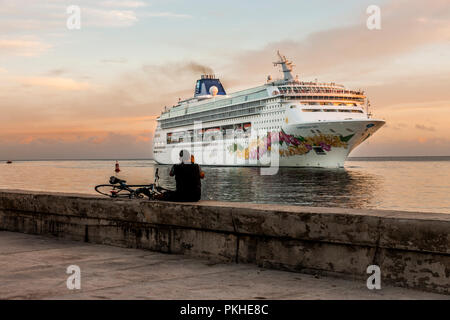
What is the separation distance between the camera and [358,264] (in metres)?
5.30

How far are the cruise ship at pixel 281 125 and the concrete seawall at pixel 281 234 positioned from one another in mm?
61306

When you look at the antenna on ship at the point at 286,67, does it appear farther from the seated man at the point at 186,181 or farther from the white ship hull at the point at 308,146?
the seated man at the point at 186,181

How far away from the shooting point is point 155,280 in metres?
5.39

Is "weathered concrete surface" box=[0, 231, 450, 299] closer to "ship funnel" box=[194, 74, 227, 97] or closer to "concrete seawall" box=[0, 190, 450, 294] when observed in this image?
"concrete seawall" box=[0, 190, 450, 294]

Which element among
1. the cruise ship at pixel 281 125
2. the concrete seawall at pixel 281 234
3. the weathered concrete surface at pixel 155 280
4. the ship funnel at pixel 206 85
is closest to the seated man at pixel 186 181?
the concrete seawall at pixel 281 234

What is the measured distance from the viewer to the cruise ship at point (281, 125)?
70.2 meters

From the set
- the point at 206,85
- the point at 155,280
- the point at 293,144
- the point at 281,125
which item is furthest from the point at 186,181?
the point at 206,85

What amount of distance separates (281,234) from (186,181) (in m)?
1.93

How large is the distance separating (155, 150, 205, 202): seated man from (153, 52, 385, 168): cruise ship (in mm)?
61140

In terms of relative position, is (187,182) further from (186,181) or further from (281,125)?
(281,125)

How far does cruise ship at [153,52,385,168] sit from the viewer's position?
70.2 m

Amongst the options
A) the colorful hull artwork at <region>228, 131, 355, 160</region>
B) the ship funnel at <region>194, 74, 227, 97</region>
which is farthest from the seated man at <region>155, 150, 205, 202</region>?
the ship funnel at <region>194, 74, 227, 97</region>
